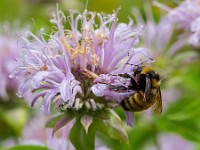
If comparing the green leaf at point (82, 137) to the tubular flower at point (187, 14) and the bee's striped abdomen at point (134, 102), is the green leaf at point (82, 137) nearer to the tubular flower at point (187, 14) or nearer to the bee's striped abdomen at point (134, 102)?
the bee's striped abdomen at point (134, 102)

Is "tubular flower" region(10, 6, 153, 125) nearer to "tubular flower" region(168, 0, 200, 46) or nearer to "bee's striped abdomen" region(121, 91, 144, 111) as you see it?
"bee's striped abdomen" region(121, 91, 144, 111)

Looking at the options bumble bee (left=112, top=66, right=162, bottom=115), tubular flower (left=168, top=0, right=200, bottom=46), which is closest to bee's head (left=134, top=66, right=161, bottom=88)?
bumble bee (left=112, top=66, right=162, bottom=115)

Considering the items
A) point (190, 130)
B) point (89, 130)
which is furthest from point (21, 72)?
point (190, 130)

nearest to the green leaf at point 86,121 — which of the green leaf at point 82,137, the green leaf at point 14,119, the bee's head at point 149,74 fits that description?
the green leaf at point 82,137

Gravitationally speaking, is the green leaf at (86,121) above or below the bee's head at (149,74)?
below

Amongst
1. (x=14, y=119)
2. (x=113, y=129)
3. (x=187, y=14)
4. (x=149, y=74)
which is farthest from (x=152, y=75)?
(x=14, y=119)

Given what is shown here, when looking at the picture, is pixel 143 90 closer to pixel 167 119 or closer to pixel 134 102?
pixel 134 102

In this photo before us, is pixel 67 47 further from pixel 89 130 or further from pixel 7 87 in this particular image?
pixel 7 87

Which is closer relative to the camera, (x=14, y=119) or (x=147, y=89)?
(x=147, y=89)
